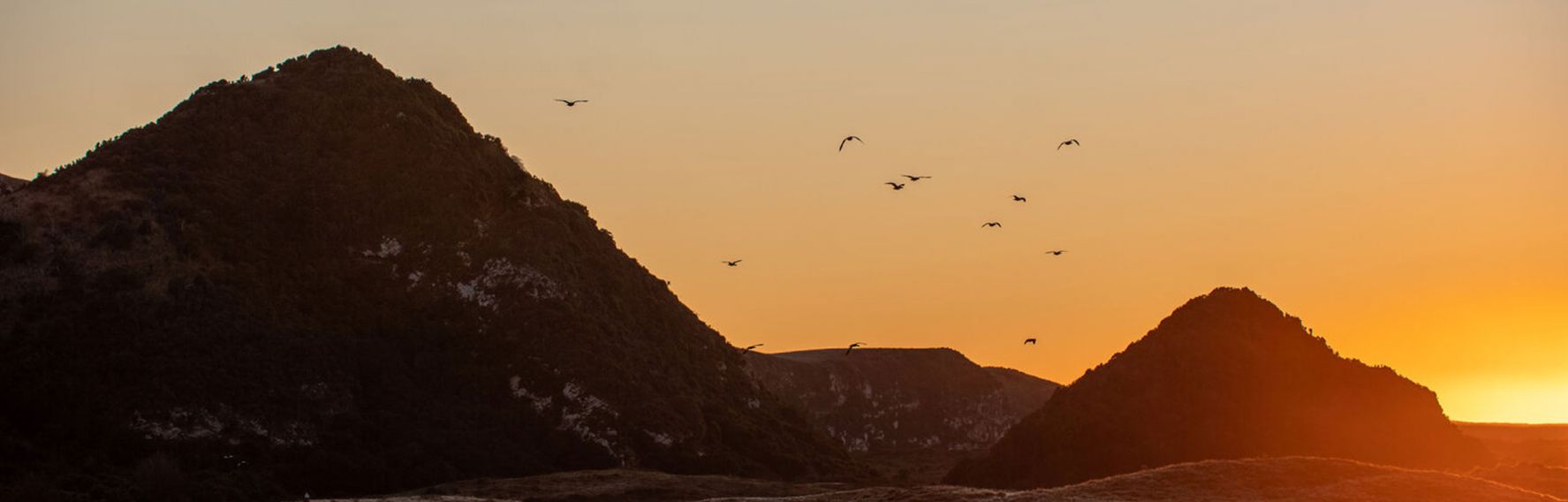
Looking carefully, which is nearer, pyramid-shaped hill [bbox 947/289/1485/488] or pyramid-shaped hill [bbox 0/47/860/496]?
pyramid-shaped hill [bbox 0/47/860/496]

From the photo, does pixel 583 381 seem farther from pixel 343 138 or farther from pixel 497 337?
pixel 343 138

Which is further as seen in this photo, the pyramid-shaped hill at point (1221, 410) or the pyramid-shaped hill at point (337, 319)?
the pyramid-shaped hill at point (1221, 410)

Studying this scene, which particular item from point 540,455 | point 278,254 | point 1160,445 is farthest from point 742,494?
point 278,254

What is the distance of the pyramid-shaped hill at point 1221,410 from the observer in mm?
145750

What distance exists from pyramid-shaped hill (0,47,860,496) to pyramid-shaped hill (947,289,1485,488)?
2309 cm

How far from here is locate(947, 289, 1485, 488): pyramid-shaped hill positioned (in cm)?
14575

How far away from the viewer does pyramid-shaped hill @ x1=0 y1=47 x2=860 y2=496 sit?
137875 mm

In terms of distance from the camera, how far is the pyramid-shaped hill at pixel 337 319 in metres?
138

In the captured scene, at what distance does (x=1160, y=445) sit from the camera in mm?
145750

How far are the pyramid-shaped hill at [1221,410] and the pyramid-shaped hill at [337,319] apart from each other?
909 inches

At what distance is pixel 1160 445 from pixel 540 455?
49963 millimetres

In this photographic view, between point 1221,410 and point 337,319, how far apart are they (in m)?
75.8

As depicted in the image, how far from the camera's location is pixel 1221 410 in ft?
491

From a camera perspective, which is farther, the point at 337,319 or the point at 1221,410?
the point at 337,319
